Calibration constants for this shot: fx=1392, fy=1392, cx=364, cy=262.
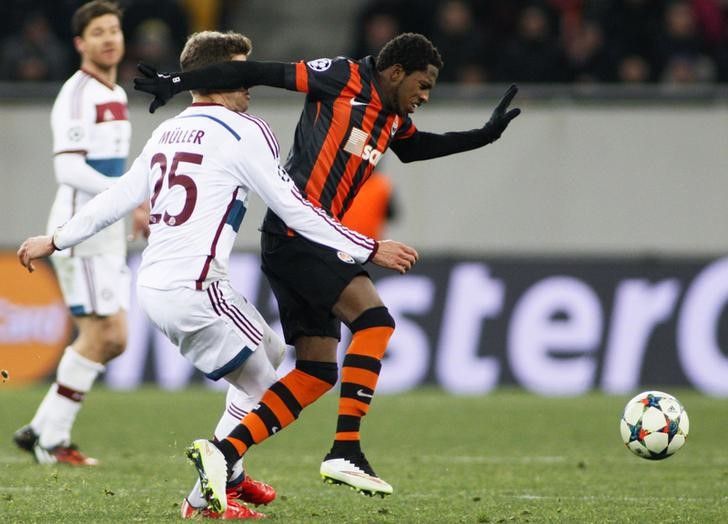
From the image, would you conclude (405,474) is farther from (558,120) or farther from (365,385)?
(558,120)

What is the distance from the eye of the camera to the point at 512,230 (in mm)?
13734

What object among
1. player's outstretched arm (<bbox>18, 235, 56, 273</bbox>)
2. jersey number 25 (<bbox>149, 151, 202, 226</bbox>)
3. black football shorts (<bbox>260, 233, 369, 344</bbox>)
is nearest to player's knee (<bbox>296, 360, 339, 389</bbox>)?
black football shorts (<bbox>260, 233, 369, 344</bbox>)

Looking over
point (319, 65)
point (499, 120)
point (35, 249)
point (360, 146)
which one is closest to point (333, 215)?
point (360, 146)

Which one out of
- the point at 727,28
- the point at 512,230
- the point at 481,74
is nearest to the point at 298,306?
the point at 512,230

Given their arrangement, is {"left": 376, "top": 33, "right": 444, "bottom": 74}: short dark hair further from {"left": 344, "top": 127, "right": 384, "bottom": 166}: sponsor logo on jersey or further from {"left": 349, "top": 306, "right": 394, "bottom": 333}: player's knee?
{"left": 349, "top": 306, "right": 394, "bottom": 333}: player's knee

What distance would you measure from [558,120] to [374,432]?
5043mm

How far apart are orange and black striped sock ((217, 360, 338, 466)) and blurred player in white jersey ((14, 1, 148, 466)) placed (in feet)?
7.15

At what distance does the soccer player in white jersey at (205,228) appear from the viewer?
5.57 meters

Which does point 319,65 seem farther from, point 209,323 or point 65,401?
point 65,401

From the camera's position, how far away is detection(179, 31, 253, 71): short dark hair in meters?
5.86

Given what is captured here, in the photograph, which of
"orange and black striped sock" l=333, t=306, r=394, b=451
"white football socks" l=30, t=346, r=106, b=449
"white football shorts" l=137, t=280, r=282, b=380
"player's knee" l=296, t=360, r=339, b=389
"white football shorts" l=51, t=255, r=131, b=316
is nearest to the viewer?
"white football shorts" l=137, t=280, r=282, b=380

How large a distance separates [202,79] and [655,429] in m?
2.70

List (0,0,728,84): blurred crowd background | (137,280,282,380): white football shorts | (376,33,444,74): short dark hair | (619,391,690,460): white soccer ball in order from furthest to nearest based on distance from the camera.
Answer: (0,0,728,84): blurred crowd background → (619,391,690,460): white soccer ball → (376,33,444,74): short dark hair → (137,280,282,380): white football shorts

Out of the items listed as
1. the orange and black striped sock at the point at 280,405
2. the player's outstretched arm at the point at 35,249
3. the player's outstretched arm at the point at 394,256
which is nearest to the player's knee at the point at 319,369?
the orange and black striped sock at the point at 280,405
